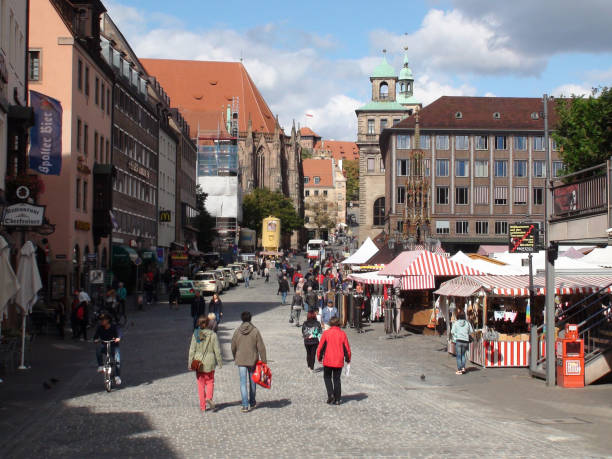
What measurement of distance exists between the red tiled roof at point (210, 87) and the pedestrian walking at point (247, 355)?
13208 cm

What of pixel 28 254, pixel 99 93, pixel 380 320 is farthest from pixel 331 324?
pixel 99 93

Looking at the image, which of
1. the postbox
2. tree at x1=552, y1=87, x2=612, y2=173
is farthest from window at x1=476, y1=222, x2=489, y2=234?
the postbox

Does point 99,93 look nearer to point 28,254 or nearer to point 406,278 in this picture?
point 406,278

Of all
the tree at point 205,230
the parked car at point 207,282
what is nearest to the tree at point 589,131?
the parked car at point 207,282

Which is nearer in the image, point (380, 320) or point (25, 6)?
point (25, 6)

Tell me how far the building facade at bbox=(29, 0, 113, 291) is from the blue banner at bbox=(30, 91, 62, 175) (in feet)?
23.8

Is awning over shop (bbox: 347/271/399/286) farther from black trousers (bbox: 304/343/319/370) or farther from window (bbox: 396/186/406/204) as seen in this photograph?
window (bbox: 396/186/406/204)

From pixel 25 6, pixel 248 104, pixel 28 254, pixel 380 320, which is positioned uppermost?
pixel 248 104

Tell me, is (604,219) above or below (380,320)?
above

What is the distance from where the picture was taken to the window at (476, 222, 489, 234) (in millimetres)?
87562

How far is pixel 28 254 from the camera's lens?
69.7ft

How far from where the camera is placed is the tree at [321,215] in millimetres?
182625

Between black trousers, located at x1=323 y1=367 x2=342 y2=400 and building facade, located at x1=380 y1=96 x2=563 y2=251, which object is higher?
building facade, located at x1=380 y1=96 x2=563 y2=251

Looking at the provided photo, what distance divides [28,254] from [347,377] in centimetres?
772
